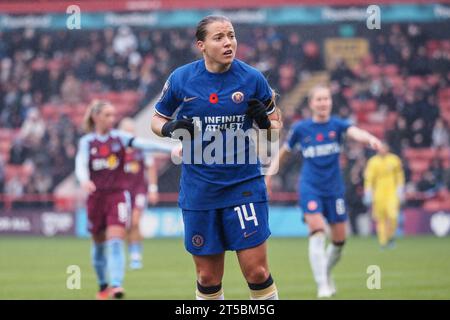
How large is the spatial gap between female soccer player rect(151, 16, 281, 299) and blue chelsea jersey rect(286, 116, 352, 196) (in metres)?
4.90

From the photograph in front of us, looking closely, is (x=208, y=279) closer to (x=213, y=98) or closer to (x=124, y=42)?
(x=213, y=98)

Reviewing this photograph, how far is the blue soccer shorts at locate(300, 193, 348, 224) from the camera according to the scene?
12516 mm

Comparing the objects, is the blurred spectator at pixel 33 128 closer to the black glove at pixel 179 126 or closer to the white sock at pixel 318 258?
the white sock at pixel 318 258

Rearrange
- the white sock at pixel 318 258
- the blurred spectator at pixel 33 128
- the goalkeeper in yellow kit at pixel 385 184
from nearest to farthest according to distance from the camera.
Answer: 1. the white sock at pixel 318 258
2. the goalkeeper in yellow kit at pixel 385 184
3. the blurred spectator at pixel 33 128

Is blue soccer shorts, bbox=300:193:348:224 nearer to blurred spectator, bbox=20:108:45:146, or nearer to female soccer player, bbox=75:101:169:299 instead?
female soccer player, bbox=75:101:169:299


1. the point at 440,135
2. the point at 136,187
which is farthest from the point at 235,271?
the point at 440,135

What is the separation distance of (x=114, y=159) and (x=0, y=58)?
861 inches

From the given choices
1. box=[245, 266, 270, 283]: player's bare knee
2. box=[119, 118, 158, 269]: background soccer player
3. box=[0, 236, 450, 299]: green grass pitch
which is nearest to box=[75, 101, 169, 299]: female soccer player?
box=[0, 236, 450, 299]: green grass pitch

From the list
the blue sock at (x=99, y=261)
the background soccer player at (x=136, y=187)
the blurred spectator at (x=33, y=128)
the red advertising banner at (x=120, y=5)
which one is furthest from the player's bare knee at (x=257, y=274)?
the red advertising banner at (x=120, y=5)

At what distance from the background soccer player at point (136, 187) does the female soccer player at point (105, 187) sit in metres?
4.00

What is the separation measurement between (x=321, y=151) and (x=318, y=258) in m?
1.45

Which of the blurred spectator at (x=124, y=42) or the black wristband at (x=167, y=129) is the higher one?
the blurred spectator at (x=124, y=42)

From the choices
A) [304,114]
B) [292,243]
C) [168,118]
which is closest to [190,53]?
[304,114]

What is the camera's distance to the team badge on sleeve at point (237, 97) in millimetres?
7633
